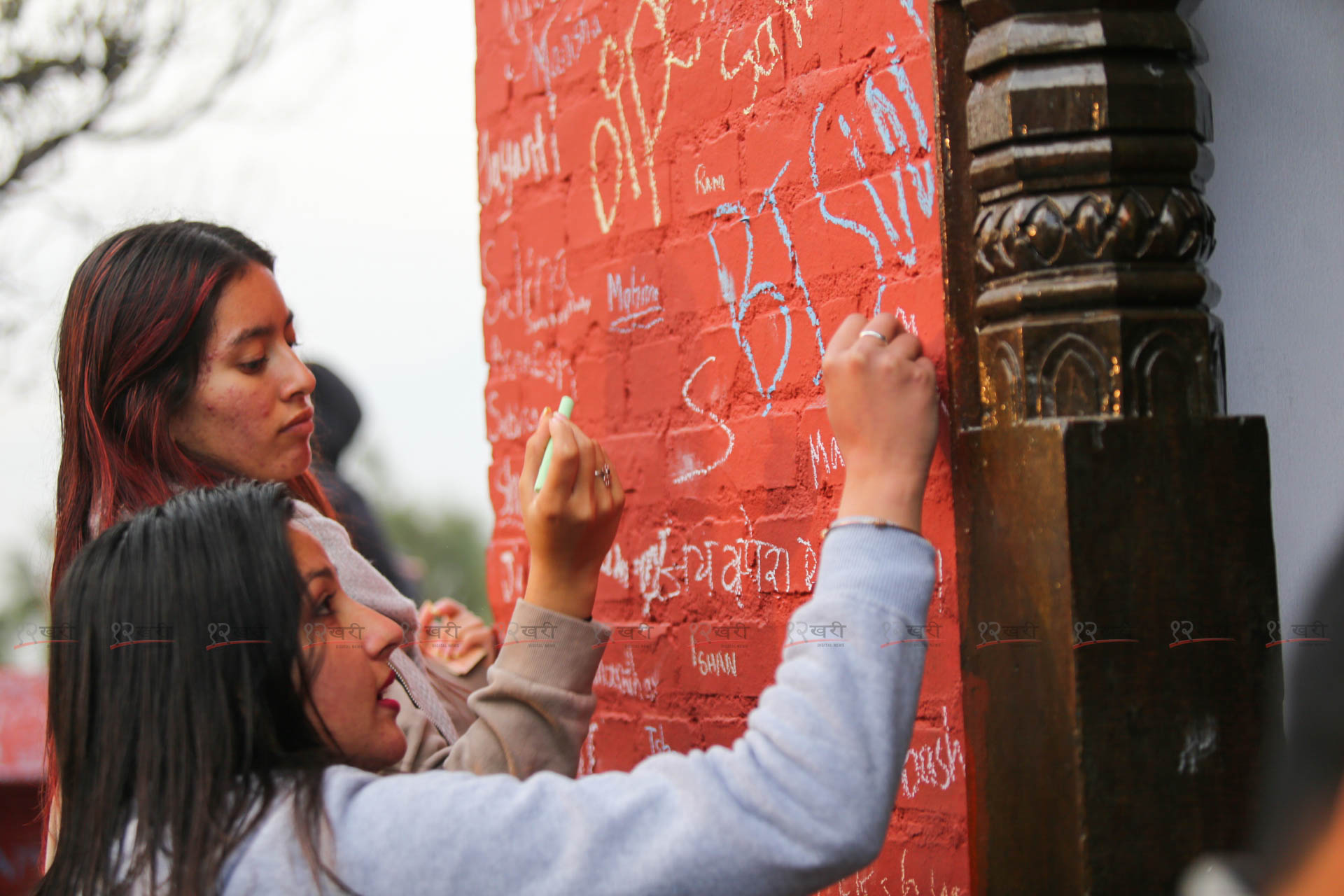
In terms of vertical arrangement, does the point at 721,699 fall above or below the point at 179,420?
below

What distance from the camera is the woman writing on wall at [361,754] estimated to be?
1036mm

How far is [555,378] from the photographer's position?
246 cm

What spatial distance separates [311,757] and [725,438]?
3.22ft

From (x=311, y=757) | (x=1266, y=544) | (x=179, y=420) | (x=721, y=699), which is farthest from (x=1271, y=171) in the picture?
(x=179, y=420)

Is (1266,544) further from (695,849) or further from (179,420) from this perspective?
(179,420)

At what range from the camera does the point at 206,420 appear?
1599mm
